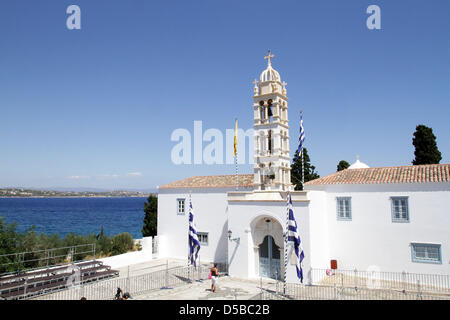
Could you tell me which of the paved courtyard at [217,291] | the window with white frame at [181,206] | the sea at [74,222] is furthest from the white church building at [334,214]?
the sea at [74,222]

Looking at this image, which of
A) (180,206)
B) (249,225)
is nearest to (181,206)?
(180,206)

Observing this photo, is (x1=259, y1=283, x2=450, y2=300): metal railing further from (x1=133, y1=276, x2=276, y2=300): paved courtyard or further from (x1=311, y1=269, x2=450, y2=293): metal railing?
(x1=133, y1=276, x2=276, y2=300): paved courtyard

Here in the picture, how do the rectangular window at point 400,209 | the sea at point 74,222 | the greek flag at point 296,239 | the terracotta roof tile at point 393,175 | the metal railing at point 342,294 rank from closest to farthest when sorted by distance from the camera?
the metal railing at point 342,294 < the greek flag at point 296,239 < the terracotta roof tile at point 393,175 < the rectangular window at point 400,209 < the sea at point 74,222

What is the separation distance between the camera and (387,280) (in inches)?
720

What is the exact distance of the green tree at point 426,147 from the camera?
2758 cm

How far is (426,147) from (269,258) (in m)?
18.6

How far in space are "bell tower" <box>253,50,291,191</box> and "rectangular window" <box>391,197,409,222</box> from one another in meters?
6.19

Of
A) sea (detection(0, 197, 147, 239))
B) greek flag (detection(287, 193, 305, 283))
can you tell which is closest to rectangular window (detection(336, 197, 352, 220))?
greek flag (detection(287, 193, 305, 283))

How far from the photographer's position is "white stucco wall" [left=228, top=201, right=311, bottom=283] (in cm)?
1795

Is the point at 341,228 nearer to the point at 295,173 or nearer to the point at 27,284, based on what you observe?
the point at 295,173

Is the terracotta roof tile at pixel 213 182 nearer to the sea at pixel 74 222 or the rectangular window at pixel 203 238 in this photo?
the rectangular window at pixel 203 238

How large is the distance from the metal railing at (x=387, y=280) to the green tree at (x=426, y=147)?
13782mm

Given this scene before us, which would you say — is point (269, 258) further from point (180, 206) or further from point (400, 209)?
point (180, 206)

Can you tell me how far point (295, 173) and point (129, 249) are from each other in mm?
17792
